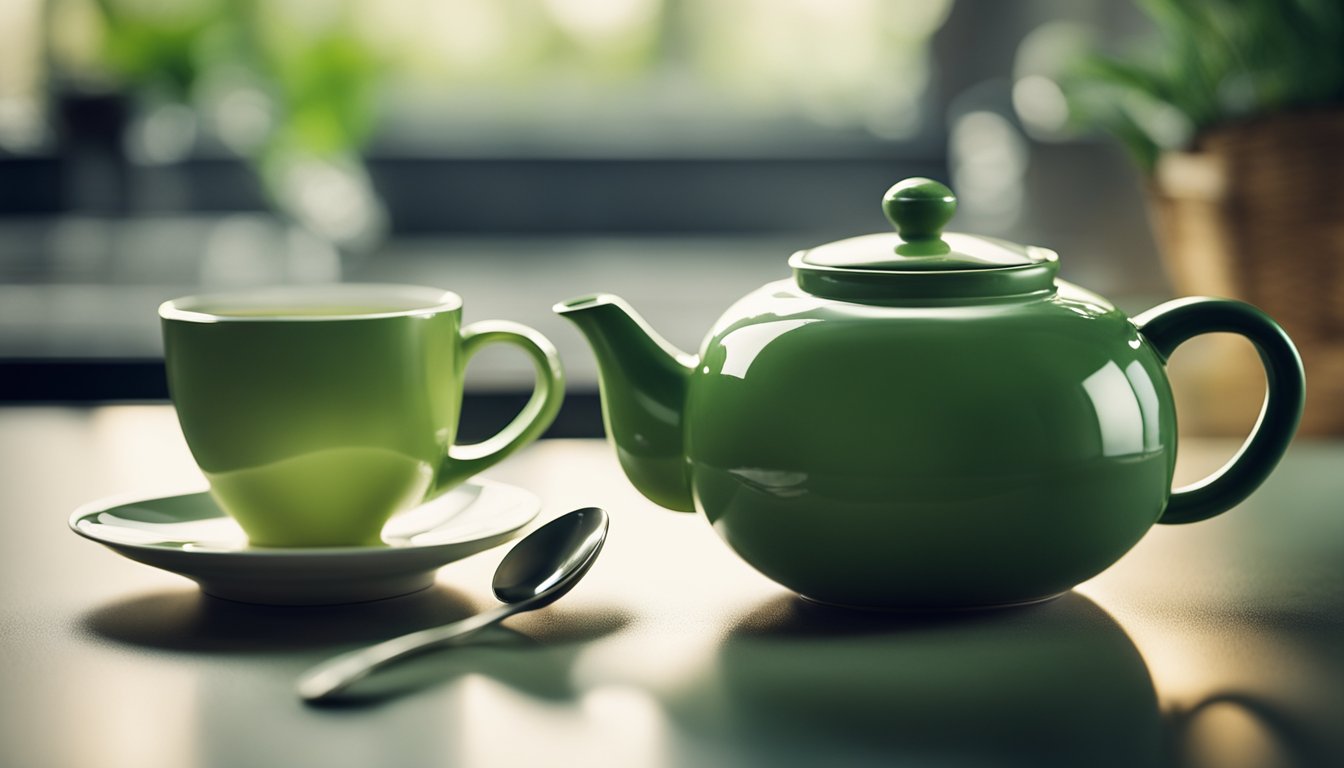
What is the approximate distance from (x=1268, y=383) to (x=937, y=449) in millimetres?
162

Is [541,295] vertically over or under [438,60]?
under

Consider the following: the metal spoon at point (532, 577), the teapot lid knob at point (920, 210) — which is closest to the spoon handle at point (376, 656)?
the metal spoon at point (532, 577)

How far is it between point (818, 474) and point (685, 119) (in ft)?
8.10

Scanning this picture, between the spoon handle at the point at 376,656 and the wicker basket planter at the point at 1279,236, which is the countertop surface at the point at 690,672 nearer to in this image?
the spoon handle at the point at 376,656

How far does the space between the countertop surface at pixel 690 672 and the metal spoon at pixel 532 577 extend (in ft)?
0.03

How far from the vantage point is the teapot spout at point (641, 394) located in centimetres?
59

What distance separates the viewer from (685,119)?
2.93m

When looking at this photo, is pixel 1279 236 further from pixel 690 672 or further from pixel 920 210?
pixel 690 672

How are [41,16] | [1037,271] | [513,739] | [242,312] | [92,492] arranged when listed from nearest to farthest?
[513,739], [1037,271], [242,312], [92,492], [41,16]

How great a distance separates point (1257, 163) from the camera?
1.07m

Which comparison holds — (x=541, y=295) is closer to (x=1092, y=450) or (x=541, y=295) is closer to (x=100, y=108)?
(x=100, y=108)

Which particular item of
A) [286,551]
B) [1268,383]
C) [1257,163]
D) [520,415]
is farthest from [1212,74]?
[286,551]

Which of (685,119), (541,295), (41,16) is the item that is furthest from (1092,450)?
(41,16)

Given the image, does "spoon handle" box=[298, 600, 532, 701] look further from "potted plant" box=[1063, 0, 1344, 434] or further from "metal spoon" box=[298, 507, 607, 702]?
"potted plant" box=[1063, 0, 1344, 434]
